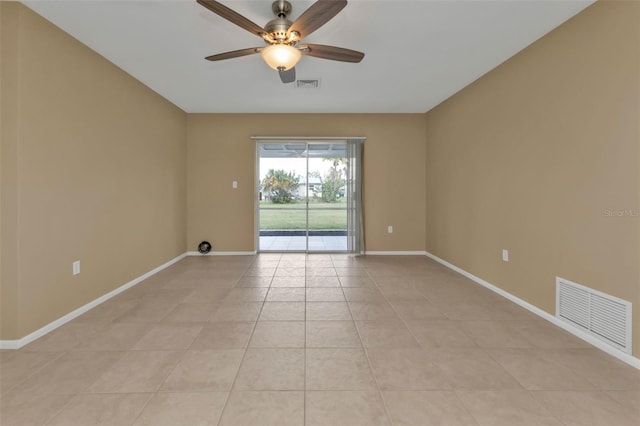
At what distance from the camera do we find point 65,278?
2.54 meters

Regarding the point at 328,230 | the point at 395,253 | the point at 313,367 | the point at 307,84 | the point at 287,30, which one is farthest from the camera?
the point at 328,230

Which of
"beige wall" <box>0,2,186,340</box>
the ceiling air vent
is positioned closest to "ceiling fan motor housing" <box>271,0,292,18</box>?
the ceiling air vent

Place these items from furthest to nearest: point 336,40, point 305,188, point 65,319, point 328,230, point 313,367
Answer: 1. point 328,230
2. point 305,188
3. point 336,40
4. point 65,319
5. point 313,367

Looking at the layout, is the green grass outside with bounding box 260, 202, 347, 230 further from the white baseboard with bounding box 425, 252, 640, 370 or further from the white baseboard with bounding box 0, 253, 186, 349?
the white baseboard with bounding box 425, 252, 640, 370

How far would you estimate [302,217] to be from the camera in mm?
5434

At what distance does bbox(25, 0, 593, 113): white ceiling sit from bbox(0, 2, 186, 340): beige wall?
0.85ft

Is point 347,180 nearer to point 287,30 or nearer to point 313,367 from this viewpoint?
point 287,30

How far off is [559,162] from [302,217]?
3.82 metres

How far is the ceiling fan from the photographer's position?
182cm

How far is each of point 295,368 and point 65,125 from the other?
2753mm

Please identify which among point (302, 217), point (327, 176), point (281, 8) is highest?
point (281, 8)

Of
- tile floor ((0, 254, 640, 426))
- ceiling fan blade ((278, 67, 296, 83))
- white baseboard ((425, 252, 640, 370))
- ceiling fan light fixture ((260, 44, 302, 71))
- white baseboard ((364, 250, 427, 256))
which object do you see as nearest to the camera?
tile floor ((0, 254, 640, 426))

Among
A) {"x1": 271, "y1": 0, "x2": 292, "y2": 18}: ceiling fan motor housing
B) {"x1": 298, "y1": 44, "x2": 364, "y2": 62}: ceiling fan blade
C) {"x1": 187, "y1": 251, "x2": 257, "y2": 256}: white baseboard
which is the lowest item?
{"x1": 187, "y1": 251, "x2": 257, "y2": 256}: white baseboard

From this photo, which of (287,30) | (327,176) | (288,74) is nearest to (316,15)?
(287,30)
